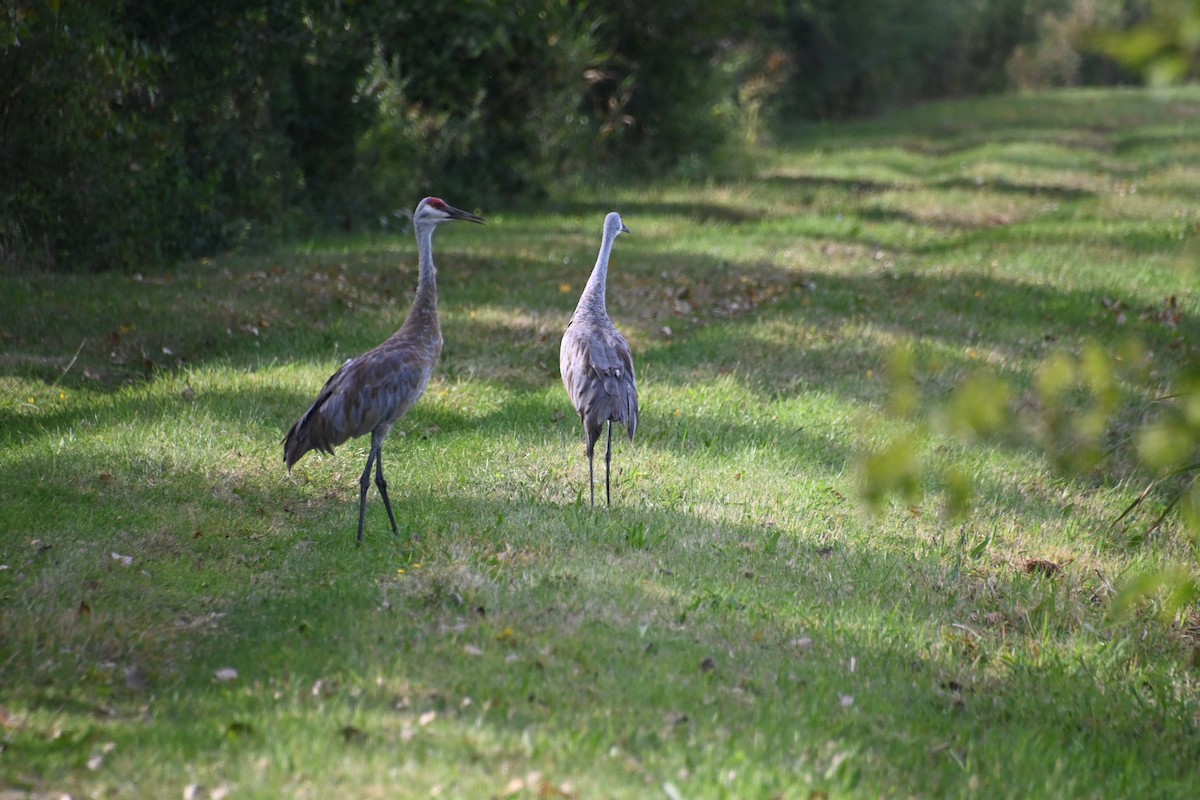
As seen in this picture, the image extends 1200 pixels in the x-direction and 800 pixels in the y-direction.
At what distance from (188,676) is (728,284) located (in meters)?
10.4

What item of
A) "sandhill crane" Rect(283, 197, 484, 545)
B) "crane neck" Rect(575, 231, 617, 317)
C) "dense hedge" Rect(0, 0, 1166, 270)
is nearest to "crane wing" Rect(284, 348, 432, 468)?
"sandhill crane" Rect(283, 197, 484, 545)

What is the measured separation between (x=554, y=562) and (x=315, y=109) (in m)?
13.7

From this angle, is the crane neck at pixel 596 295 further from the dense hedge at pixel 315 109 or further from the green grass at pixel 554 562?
the dense hedge at pixel 315 109

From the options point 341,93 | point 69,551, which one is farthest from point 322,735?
point 341,93

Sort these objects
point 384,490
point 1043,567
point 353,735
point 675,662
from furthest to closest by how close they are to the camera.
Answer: point 1043,567 < point 384,490 < point 675,662 < point 353,735

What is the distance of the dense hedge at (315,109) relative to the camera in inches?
511

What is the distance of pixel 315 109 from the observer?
1862cm

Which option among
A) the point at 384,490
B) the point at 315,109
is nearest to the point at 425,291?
the point at 384,490

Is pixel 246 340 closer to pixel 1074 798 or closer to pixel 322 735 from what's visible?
pixel 322 735

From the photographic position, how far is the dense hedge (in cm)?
1298

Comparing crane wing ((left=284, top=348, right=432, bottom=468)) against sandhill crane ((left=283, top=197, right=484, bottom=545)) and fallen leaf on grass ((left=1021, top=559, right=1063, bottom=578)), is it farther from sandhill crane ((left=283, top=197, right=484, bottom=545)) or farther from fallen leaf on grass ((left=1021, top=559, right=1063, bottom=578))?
fallen leaf on grass ((left=1021, top=559, right=1063, bottom=578))

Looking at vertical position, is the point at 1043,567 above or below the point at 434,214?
below

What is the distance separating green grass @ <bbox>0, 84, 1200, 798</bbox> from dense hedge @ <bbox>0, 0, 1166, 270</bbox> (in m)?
1.19

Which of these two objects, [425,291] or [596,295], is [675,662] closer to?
[425,291]
